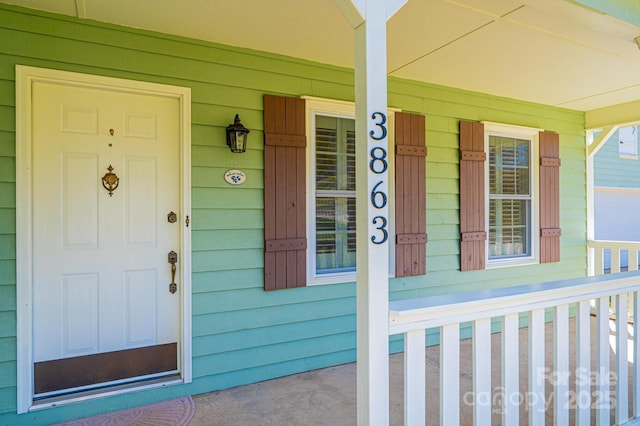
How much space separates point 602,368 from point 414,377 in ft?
3.97

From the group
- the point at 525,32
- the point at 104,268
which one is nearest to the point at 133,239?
the point at 104,268

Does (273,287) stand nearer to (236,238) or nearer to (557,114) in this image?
(236,238)

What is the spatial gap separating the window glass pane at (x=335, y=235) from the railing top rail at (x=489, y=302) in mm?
1582

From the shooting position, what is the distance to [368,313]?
1.46m

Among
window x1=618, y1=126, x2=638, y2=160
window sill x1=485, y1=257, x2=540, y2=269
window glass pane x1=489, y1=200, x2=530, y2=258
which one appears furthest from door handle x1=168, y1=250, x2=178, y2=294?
window x1=618, y1=126, x2=638, y2=160

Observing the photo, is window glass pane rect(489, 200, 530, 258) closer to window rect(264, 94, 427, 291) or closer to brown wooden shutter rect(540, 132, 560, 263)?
brown wooden shutter rect(540, 132, 560, 263)

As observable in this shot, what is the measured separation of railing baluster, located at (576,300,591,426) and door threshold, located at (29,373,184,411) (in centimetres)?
238

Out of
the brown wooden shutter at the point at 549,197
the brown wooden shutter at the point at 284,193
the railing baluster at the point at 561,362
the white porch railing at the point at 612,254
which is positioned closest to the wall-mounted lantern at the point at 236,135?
the brown wooden shutter at the point at 284,193

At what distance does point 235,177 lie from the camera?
282 centimetres

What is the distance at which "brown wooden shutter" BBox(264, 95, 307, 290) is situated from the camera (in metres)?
2.91

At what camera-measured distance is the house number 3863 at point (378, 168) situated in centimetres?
148

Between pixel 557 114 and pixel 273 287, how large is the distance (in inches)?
156

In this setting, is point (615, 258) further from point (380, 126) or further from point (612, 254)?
point (380, 126)

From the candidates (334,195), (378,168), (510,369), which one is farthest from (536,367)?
(334,195)
